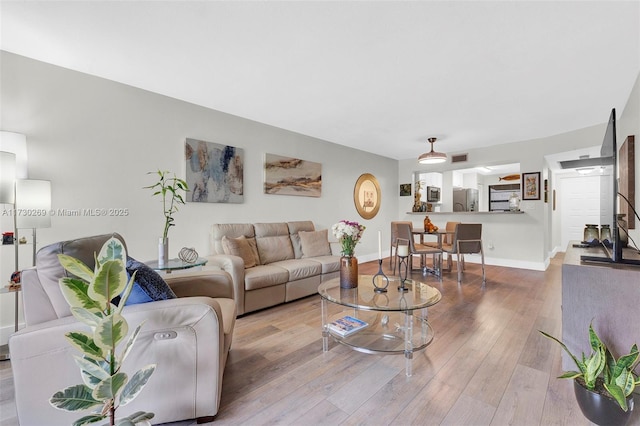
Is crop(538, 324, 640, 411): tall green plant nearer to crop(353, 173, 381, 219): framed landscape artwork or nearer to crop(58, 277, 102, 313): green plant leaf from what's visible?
crop(58, 277, 102, 313): green plant leaf

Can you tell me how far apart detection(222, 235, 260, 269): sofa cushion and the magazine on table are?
4.22 ft

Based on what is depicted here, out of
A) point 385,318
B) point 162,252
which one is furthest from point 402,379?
point 162,252

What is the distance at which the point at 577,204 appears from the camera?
6.73 m

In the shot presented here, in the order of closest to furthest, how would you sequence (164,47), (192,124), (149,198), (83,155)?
(164,47) < (83,155) < (149,198) < (192,124)

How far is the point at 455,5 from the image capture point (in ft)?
5.54

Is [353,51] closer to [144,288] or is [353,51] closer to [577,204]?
[144,288]

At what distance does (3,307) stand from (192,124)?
7.82ft

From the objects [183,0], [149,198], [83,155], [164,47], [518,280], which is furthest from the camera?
[518,280]

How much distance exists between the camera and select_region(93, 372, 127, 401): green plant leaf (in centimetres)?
98

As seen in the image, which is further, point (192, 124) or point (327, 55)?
point (192, 124)

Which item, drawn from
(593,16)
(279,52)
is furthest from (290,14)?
(593,16)

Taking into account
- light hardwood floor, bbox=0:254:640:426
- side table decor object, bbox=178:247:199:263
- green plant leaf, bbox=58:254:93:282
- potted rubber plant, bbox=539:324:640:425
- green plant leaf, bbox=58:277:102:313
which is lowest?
light hardwood floor, bbox=0:254:640:426

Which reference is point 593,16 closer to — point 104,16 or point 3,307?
point 104,16

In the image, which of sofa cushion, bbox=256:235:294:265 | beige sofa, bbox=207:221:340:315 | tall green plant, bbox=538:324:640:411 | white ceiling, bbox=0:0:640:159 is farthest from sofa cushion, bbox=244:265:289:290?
tall green plant, bbox=538:324:640:411
